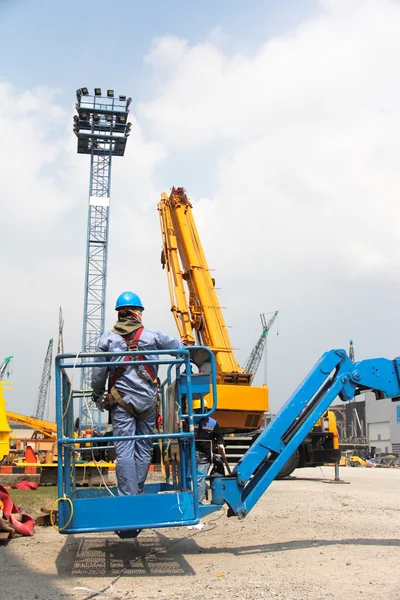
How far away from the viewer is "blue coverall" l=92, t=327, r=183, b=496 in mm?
5051

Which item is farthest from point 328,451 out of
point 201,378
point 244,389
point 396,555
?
point 201,378

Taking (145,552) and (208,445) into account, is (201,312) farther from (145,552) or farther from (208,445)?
(145,552)

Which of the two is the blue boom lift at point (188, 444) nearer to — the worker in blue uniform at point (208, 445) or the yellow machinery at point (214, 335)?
the worker in blue uniform at point (208, 445)

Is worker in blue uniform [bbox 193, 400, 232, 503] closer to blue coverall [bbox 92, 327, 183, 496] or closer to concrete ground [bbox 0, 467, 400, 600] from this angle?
concrete ground [bbox 0, 467, 400, 600]

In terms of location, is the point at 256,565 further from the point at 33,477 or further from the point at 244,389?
the point at 244,389

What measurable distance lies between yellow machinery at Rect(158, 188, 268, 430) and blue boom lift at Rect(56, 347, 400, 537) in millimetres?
7227

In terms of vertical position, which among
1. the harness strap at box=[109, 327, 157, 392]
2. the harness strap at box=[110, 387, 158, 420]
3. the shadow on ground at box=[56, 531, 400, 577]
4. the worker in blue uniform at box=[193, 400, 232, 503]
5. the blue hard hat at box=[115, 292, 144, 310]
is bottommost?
the shadow on ground at box=[56, 531, 400, 577]

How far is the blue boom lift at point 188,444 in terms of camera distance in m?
4.70

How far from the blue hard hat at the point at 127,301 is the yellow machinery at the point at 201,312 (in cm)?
778

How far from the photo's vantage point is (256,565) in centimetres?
504

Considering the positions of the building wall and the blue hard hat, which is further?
the building wall

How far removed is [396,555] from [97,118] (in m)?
45.3

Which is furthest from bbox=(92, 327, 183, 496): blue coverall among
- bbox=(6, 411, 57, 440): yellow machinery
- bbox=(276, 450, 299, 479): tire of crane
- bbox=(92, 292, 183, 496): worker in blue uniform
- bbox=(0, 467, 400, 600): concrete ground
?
bbox=(6, 411, 57, 440): yellow machinery

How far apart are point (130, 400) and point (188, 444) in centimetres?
64
